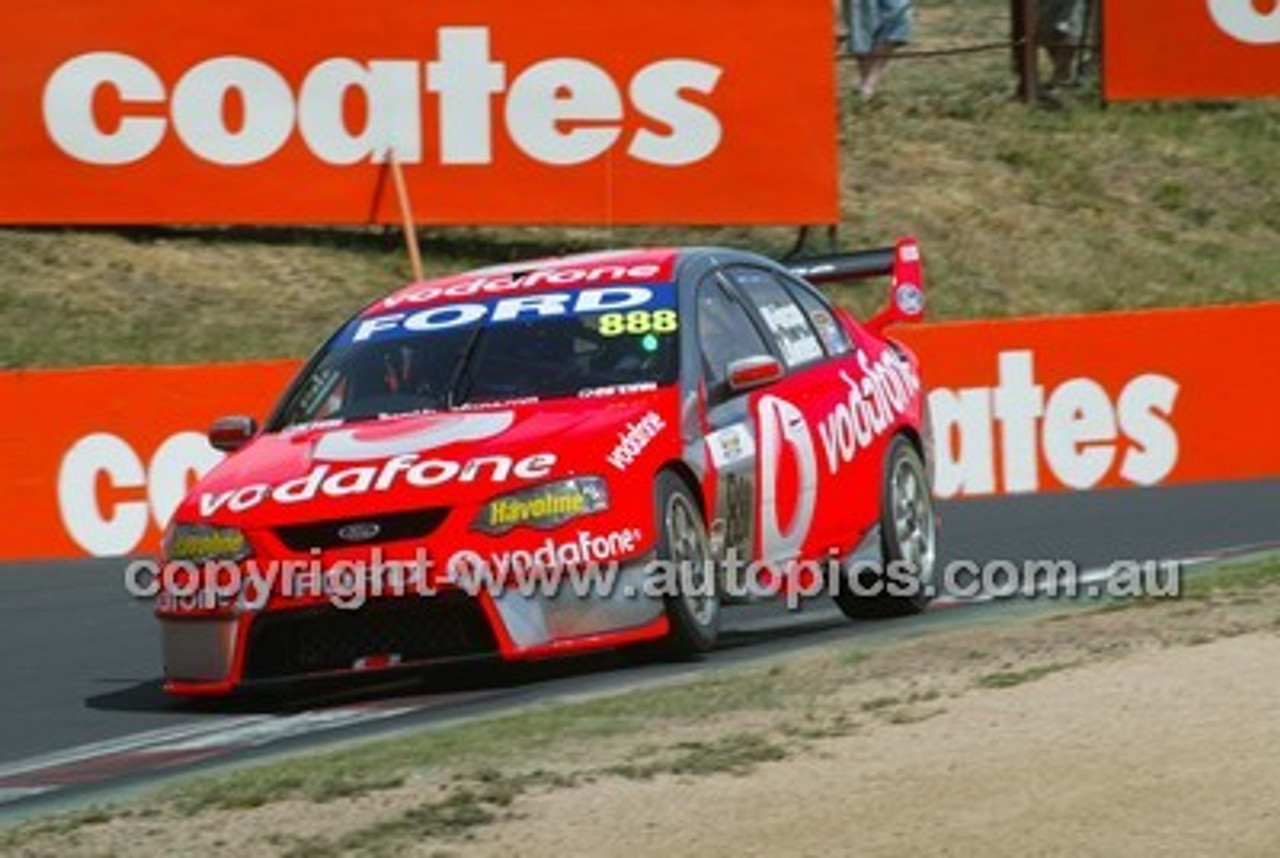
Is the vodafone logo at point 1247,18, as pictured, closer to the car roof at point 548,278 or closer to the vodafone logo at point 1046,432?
the vodafone logo at point 1046,432

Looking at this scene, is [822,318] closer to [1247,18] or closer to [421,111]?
[421,111]

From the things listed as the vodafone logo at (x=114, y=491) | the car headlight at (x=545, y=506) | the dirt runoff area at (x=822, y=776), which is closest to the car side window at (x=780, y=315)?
the car headlight at (x=545, y=506)

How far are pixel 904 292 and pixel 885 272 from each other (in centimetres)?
25

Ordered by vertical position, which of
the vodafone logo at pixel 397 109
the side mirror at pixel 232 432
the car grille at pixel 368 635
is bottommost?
the car grille at pixel 368 635

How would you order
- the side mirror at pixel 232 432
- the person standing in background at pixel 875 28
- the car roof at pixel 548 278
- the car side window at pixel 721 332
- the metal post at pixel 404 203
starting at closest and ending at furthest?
the side mirror at pixel 232 432 < the car side window at pixel 721 332 < the car roof at pixel 548 278 < the metal post at pixel 404 203 < the person standing in background at pixel 875 28

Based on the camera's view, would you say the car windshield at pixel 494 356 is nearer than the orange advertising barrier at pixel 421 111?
Yes

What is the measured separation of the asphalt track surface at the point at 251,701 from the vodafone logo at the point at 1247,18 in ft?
29.2

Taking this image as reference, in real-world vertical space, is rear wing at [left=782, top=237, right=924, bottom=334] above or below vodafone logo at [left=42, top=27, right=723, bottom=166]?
below

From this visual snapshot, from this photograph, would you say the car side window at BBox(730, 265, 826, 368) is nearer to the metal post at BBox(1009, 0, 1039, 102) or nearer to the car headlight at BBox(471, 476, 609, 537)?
the car headlight at BBox(471, 476, 609, 537)

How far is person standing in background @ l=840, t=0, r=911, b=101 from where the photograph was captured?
88.2ft

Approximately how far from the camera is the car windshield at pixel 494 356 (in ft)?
38.6

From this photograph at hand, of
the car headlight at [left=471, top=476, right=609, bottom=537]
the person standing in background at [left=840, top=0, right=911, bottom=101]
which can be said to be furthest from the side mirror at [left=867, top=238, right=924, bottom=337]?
the person standing in background at [left=840, top=0, right=911, bottom=101]

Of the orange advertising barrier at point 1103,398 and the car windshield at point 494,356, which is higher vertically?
the car windshield at point 494,356

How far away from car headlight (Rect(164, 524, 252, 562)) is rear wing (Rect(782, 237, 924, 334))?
3655mm
